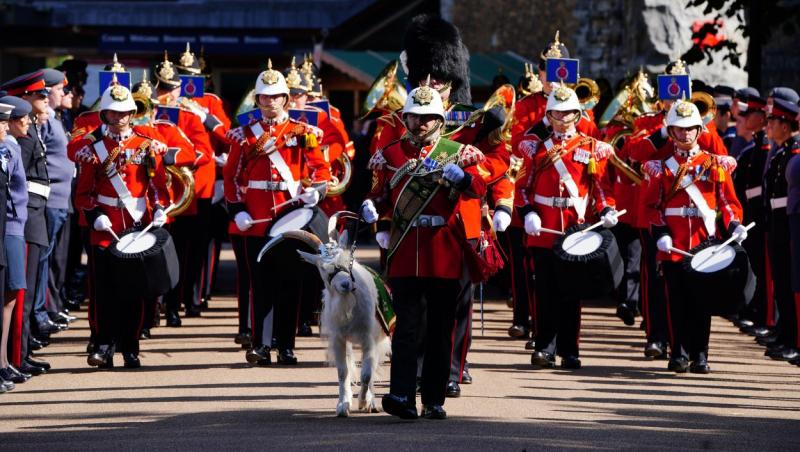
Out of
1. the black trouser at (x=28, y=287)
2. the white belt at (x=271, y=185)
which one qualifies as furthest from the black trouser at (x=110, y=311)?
the white belt at (x=271, y=185)

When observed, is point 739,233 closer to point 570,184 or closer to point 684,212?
point 684,212

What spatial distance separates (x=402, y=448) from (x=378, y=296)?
1676 mm

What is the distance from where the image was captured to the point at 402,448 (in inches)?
358

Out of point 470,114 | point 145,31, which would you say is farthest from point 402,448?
point 145,31

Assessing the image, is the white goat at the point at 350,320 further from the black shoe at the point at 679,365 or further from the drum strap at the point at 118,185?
the black shoe at the point at 679,365

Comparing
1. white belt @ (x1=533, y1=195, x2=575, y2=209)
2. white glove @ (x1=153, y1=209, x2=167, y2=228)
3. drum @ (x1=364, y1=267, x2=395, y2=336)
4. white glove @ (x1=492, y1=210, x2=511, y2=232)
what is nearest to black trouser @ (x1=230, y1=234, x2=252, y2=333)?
white glove @ (x1=153, y1=209, x2=167, y2=228)

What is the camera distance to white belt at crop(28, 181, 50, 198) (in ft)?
40.3

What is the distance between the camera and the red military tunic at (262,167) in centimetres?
1269

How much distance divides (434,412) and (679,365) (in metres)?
2.92

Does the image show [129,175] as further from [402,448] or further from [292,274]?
[402,448]

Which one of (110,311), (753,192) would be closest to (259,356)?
(110,311)

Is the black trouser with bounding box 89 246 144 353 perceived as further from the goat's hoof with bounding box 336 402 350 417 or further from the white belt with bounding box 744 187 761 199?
the white belt with bounding box 744 187 761 199

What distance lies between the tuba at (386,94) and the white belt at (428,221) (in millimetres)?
3755

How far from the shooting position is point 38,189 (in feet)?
40.5
